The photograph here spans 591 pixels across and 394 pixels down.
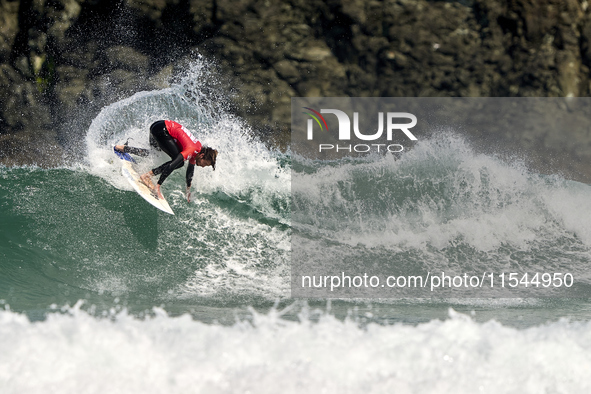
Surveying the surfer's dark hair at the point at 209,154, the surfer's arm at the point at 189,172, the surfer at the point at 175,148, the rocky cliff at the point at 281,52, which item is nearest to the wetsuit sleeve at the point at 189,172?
the surfer's arm at the point at 189,172

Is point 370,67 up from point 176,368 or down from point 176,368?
up

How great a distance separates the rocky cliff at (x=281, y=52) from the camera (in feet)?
30.5

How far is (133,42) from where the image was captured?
9.59m

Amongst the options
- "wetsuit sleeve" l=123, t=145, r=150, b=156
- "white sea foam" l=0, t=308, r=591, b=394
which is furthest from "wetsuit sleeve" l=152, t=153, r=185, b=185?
"white sea foam" l=0, t=308, r=591, b=394

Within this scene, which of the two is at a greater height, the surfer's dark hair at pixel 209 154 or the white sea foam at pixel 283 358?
the surfer's dark hair at pixel 209 154

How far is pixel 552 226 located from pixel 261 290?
4.17m

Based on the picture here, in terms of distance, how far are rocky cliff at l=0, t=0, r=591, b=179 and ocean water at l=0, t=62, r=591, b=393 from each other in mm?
1387

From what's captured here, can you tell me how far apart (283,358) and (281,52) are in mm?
8039

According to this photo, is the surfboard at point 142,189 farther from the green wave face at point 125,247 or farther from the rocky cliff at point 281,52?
the rocky cliff at point 281,52

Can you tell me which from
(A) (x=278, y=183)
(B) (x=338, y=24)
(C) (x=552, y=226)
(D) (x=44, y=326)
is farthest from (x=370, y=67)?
(D) (x=44, y=326)

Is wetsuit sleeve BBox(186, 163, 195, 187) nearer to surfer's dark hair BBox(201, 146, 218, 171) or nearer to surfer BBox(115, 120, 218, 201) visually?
surfer BBox(115, 120, 218, 201)

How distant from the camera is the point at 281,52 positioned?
956 centimetres

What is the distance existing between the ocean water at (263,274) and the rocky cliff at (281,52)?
4.55ft

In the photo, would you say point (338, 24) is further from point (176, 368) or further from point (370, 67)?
point (176, 368)
